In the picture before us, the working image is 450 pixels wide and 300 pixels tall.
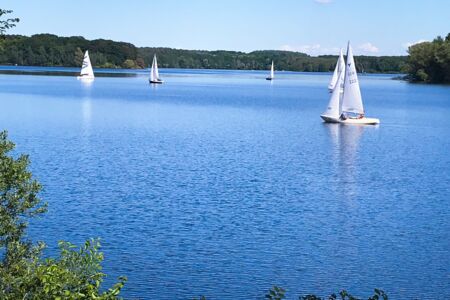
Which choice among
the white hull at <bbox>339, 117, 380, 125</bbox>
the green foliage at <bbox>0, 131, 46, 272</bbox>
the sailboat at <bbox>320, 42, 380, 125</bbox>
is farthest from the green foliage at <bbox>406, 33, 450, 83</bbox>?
the green foliage at <bbox>0, 131, 46, 272</bbox>

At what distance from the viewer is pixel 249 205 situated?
25.0 meters

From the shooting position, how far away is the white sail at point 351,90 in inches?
2106

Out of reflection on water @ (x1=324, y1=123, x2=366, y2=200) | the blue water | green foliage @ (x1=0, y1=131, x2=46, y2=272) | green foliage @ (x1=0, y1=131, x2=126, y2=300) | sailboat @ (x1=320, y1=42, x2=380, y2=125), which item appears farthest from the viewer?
sailboat @ (x1=320, y1=42, x2=380, y2=125)

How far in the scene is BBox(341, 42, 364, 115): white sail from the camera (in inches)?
2106

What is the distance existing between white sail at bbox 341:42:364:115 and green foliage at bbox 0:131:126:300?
4300cm

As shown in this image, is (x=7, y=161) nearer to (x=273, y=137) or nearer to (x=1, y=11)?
(x=1, y=11)

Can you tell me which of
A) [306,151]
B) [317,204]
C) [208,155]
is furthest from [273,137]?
[317,204]

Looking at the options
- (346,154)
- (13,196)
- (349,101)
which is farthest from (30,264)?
(349,101)

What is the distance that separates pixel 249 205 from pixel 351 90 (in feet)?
99.1

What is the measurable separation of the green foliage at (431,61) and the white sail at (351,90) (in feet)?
280

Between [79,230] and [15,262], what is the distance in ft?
32.2

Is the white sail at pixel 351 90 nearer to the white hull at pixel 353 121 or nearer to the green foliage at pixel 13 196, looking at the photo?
the white hull at pixel 353 121

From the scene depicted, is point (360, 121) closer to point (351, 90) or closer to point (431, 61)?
point (351, 90)

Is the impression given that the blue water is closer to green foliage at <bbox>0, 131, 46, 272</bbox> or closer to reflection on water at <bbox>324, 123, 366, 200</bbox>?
reflection on water at <bbox>324, 123, 366, 200</bbox>
